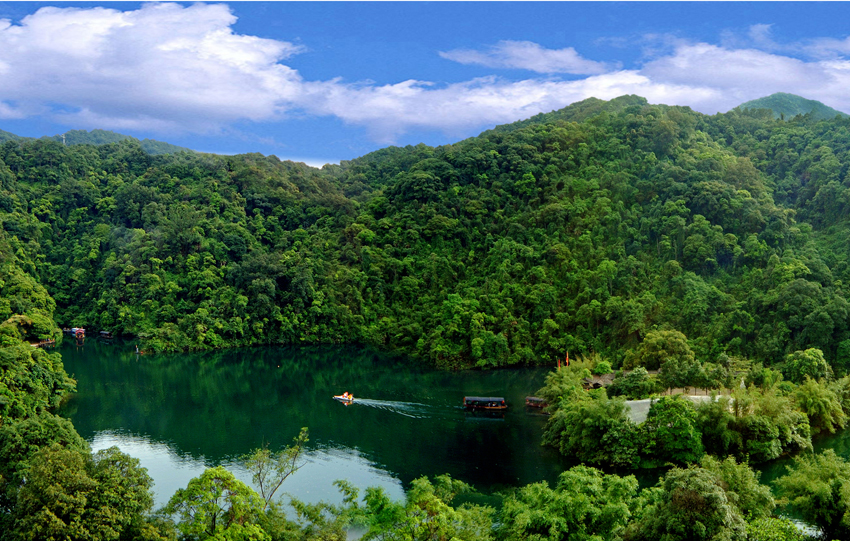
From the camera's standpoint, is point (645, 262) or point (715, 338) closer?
point (715, 338)

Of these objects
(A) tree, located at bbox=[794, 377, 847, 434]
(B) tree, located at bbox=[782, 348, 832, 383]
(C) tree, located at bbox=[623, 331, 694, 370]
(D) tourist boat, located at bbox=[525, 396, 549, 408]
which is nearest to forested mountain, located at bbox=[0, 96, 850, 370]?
(B) tree, located at bbox=[782, 348, 832, 383]

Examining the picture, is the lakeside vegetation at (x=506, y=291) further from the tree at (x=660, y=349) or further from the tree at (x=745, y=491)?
Result: the tree at (x=660, y=349)

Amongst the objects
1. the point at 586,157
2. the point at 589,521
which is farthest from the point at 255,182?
the point at 589,521

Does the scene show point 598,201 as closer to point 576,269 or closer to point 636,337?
point 576,269

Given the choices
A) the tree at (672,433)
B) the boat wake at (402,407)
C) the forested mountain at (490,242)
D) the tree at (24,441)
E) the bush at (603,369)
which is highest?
the forested mountain at (490,242)

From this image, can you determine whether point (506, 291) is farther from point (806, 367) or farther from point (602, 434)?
point (602, 434)

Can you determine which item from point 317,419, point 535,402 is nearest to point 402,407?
point 317,419

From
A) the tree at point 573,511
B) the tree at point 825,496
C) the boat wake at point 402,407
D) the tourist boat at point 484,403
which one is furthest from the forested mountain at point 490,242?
the tree at point 573,511
